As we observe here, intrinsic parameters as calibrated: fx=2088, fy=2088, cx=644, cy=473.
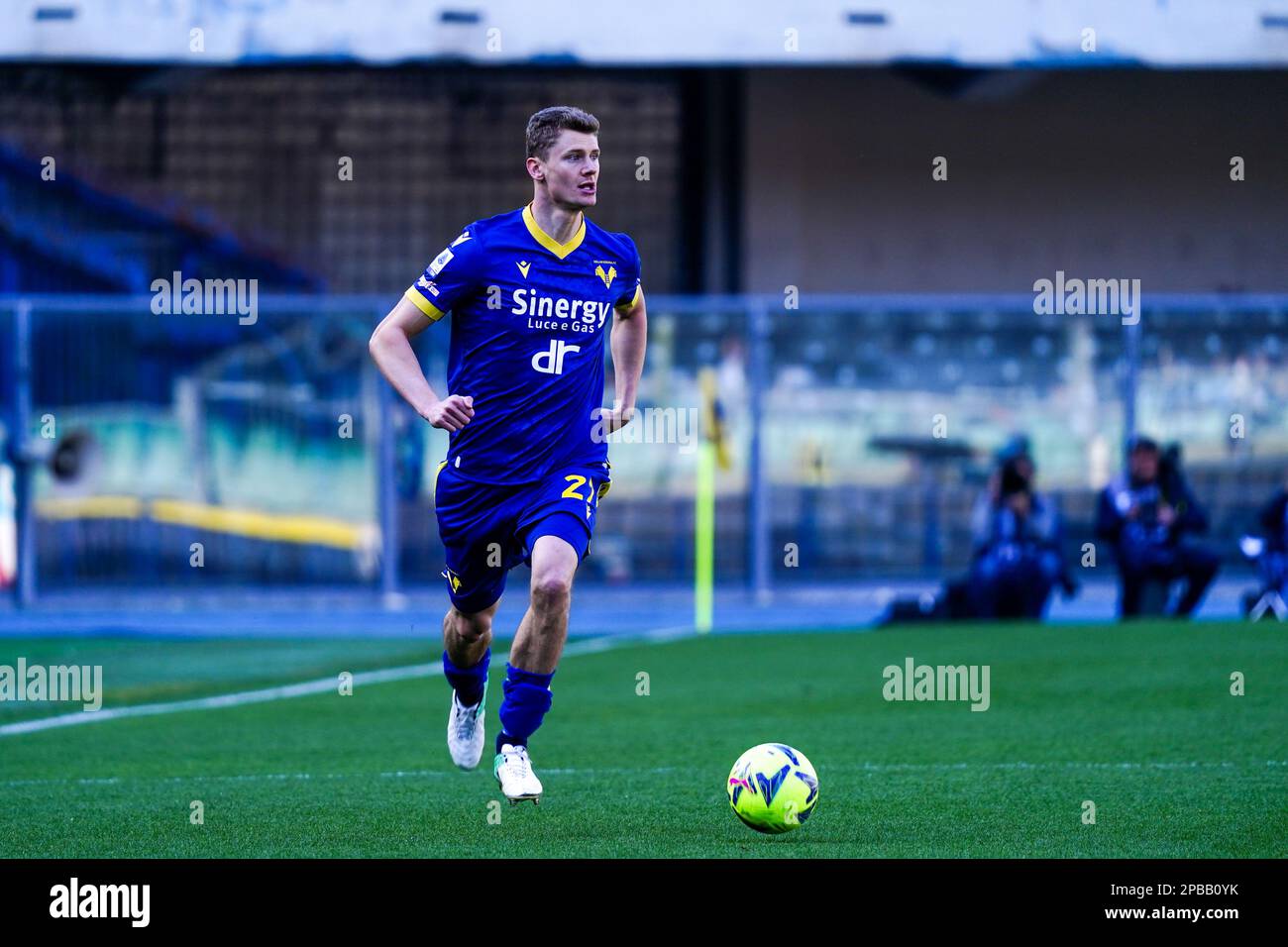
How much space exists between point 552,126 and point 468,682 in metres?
2.19

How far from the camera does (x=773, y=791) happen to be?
22.1 feet

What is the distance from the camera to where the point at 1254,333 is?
61.1ft

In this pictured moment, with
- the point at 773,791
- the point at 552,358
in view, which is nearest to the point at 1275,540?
the point at 552,358

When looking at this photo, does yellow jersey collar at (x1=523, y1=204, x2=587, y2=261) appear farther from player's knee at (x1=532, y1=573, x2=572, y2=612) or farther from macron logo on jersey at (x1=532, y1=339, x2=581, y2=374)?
player's knee at (x1=532, y1=573, x2=572, y2=612)

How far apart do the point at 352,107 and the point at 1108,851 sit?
1664 centimetres

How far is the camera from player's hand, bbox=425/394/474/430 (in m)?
7.22

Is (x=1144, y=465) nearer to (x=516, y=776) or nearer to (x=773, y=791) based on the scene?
(x=516, y=776)

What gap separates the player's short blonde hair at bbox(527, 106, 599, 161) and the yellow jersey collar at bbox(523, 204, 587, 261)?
0.75 ft

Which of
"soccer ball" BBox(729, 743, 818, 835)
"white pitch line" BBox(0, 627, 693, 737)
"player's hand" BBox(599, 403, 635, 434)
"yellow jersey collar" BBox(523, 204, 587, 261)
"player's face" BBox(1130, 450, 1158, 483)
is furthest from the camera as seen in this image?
"player's face" BBox(1130, 450, 1158, 483)

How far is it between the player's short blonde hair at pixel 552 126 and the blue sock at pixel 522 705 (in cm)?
186

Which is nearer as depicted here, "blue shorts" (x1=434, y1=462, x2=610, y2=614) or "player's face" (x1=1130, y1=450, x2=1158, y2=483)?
"blue shorts" (x1=434, y1=462, x2=610, y2=614)

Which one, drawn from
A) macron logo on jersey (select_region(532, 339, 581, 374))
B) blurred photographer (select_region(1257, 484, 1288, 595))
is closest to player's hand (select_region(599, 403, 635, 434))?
macron logo on jersey (select_region(532, 339, 581, 374))

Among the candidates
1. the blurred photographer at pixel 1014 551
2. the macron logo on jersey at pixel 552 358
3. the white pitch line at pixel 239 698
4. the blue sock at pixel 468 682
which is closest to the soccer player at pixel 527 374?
the macron logo on jersey at pixel 552 358

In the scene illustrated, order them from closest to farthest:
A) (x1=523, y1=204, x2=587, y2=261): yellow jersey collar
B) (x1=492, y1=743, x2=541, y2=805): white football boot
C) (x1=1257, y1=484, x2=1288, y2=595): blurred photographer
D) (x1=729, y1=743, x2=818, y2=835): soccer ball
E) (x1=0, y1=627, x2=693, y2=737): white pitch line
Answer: (x1=729, y1=743, x2=818, y2=835): soccer ball < (x1=492, y1=743, x2=541, y2=805): white football boot < (x1=523, y1=204, x2=587, y2=261): yellow jersey collar < (x1=0, y1=627, x2=693, y2=737): white pitch line < (x1=1257, y1=484, x2=1288, y2=595): blurred photographer
